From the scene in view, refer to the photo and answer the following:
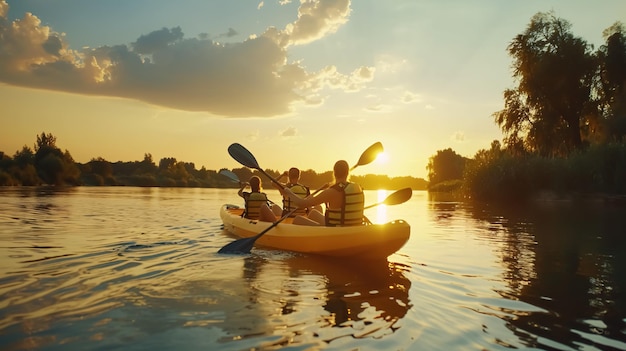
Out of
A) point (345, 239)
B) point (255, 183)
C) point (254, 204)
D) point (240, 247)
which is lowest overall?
point (240, 247)

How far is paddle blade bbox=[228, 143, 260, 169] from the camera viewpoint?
970 cm

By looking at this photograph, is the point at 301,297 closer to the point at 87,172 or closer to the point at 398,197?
the point at 398,197

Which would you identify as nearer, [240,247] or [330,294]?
[330,294]

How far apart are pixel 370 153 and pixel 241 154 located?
101 inches

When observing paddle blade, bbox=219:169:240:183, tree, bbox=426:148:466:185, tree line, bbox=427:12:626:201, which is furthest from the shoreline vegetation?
tree, bbox=426:148:466:185

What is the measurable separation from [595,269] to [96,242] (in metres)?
8.36

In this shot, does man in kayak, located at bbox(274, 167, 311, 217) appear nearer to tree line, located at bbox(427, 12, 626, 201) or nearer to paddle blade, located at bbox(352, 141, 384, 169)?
paddle blade, located at bbox(352, 141, 384, 169)

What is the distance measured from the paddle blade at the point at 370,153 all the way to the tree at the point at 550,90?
2064 cm

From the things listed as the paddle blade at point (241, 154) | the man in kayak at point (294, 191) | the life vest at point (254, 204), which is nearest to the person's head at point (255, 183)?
the life vest at point (254, 204)

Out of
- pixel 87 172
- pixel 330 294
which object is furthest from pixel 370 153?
pixel 87 172

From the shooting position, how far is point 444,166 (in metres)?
74.1

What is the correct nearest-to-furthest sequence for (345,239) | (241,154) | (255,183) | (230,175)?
(345,239), (241,154), (255,183), (230,175)

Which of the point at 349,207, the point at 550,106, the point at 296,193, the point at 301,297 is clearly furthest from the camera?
the point at 550,106

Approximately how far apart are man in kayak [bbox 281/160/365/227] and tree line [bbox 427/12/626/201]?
19.3 metres
